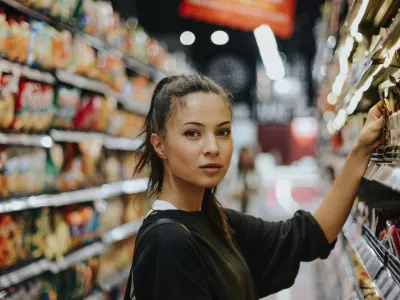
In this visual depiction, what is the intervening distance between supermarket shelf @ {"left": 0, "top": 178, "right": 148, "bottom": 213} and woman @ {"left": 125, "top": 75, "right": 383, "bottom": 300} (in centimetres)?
146

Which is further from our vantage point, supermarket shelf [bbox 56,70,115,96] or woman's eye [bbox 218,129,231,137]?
supermarket shelf [bbox 56,70,115,96]

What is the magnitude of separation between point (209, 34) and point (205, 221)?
56.8 feet

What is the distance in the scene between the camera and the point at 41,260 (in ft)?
11.1

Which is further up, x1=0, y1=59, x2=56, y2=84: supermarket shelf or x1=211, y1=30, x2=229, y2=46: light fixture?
x1=211, y1=30, x2=229, y2=46: light fixture

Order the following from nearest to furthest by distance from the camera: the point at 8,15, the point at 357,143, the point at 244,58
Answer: the point at 357,143, the point at 8,15, the point at 244,58

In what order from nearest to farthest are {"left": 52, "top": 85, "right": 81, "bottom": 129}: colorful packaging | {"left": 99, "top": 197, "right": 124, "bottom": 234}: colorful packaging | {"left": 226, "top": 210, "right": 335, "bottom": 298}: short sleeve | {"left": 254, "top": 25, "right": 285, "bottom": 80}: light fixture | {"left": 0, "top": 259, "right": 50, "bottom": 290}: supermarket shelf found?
{"left": 226, "top": 210, "right": 335, "bottom": 298}: short sleeve < {"left": 0, "top": 259, "right": 50, "bottom": 290}: supermarket shelf < {"left": 52, "top": 85, "right": 81, "bottom": 129}: colorful packaging < {"left": 99, "top": 197, "right": 124, "bottom": 234}: colorful packaging < {"left": 254, "top": 25, "right": 285, "bottom": 80}: light fixture

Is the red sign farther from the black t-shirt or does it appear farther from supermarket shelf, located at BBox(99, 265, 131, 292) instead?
the black t-shirt

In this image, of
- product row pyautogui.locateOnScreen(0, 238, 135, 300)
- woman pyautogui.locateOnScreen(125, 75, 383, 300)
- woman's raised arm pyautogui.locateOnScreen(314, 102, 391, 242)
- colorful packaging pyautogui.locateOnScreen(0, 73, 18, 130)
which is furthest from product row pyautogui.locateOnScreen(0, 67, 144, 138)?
woman's raised arm pyautogui.locateOnScreen(314, 102, 391, 242)

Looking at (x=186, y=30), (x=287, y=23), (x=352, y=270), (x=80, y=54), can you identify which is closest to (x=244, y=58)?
(x=186, y=30)

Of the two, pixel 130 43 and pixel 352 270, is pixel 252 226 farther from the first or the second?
pixel 130 43

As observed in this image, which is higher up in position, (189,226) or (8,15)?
(8,15)

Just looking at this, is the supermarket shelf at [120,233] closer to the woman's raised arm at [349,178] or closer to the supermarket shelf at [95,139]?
the supermarket shelf at [95,139]

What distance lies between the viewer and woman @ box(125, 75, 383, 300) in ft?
4.78

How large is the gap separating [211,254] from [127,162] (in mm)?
3988
